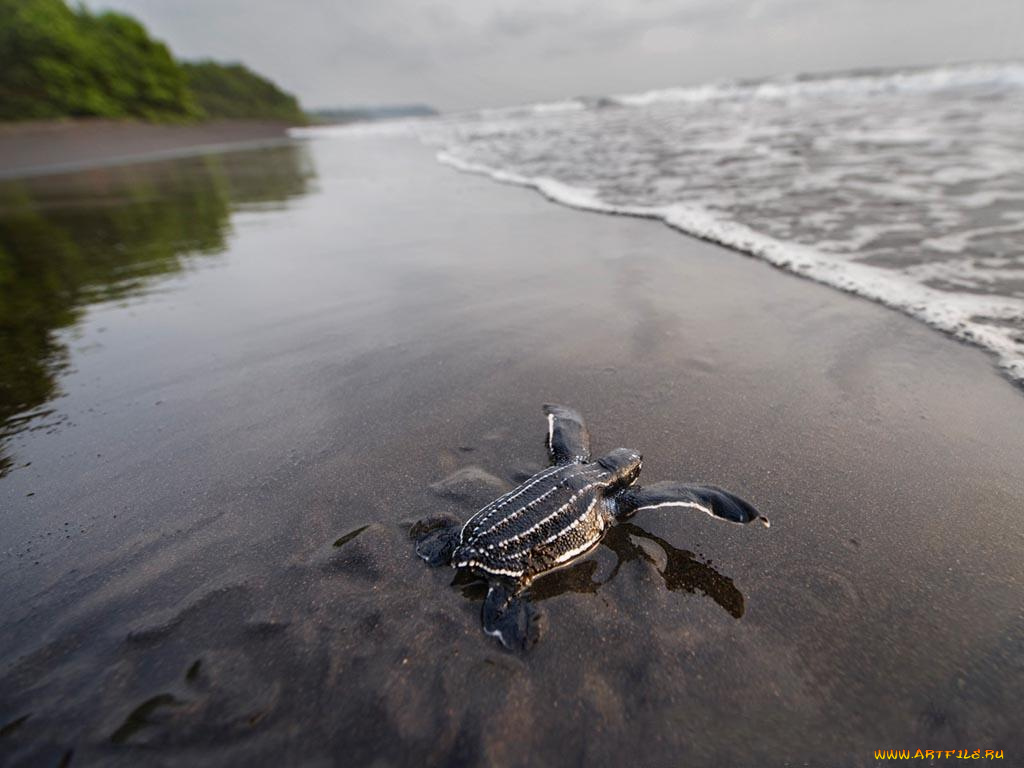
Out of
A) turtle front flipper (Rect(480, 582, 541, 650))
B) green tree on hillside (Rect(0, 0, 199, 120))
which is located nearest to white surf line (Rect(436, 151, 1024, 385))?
turtle front flipper (Rect(480, 582, 541, 650))

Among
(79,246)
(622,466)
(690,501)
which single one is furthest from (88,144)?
(690,501)

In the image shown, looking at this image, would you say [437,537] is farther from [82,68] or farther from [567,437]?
[82,68]

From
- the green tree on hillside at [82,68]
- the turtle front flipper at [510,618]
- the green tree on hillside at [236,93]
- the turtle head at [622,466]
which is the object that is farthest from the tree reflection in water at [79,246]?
the green tree on hillside at [236,93]

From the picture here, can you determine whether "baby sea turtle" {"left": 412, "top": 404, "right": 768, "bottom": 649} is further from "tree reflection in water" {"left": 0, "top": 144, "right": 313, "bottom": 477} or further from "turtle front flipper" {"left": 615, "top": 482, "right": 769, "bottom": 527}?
"tree reflection in water" {"left": 0, "top": 144, "right": 313, "bottom": 477}

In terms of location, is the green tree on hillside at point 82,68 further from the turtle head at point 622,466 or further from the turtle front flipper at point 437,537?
the turtle head at point 622,466

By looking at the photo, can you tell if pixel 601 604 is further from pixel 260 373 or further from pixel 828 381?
pixel 260 373

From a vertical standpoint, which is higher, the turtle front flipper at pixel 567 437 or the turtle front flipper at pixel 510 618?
the turtle front flipper at pixel 567 437
